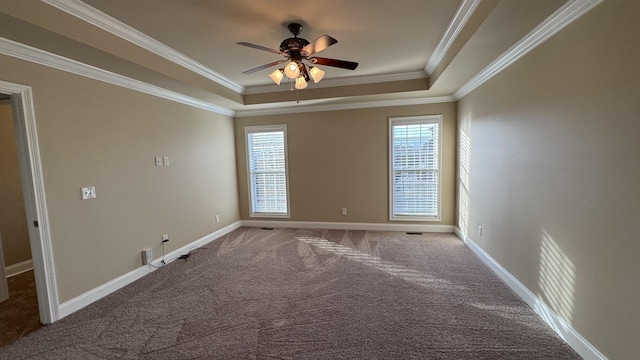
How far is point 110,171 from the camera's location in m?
2.98

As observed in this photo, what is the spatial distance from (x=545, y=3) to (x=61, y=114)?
421cm

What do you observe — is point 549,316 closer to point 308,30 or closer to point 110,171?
point 308,30

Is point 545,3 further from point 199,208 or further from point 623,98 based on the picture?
point 199,208

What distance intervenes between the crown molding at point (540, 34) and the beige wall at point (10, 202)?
6.19 metres

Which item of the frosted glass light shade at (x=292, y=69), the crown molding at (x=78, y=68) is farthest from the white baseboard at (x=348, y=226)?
the frosted glass light shade at (x=292, y=69)

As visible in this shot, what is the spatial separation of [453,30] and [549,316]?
2.81 metres

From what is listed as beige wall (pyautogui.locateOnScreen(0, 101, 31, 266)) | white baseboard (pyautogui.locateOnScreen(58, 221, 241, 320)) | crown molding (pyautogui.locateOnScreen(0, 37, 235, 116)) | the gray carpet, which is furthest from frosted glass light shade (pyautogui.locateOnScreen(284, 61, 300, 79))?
beige wall (pyautogui.locateOnScreen(0, 101, 31, 266))

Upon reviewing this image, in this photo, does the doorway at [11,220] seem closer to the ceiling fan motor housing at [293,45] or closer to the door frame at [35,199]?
the door frame at [35,199]

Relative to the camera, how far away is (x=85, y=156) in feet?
8.93

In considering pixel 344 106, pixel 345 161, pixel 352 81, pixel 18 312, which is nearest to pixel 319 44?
pixel 352 81

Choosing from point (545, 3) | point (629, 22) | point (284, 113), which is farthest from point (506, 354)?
point (284, 113)

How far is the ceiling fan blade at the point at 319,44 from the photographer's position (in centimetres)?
219

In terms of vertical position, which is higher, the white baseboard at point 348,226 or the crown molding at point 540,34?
the crown molding at point 540,34

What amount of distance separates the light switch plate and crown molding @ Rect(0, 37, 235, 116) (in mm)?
1183
